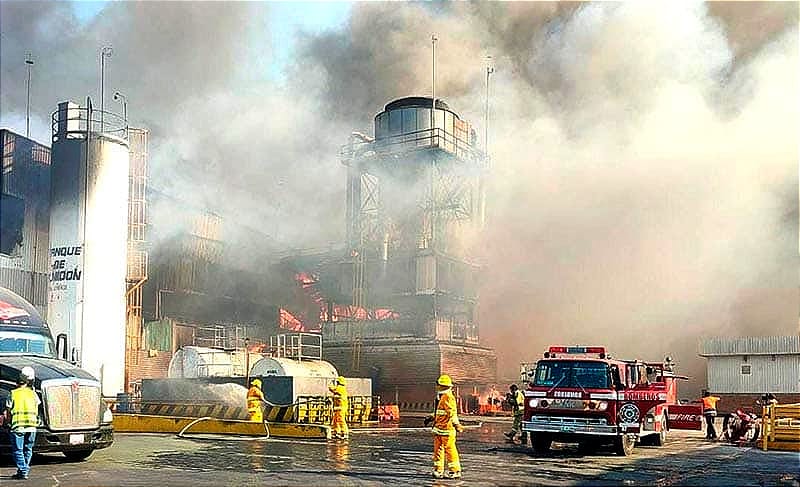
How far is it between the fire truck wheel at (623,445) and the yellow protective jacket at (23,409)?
34.2 ft

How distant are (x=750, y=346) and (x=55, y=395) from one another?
93.3 feet

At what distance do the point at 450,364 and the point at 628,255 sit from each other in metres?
9.30

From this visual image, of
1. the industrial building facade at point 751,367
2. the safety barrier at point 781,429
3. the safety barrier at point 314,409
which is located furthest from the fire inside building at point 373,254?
the safety barrier at point 781,429

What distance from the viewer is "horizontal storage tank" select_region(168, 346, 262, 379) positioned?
1288 inches

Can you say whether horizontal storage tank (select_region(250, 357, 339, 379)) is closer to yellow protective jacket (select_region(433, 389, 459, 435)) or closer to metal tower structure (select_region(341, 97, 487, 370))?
metal tower structure (select_region(341, 97, 487, 370))

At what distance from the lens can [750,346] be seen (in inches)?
1395

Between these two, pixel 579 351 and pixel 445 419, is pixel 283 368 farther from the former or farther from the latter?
pixel 445 419

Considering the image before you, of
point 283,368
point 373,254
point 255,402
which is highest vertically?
point 373,254

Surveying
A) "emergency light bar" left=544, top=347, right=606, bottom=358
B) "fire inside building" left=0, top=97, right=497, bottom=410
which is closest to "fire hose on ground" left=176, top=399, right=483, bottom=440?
"emergency light bar" left=544, top=347, right=606, bottom=358

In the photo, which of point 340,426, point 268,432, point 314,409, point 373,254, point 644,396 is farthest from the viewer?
point 373,254

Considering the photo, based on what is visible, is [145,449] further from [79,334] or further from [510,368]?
[510,368]

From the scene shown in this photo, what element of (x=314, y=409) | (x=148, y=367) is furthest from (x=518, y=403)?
(x=148, y=367)

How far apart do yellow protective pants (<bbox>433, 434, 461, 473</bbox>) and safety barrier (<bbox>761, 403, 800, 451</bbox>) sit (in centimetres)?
998

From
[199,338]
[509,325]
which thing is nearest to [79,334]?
[199,338]
